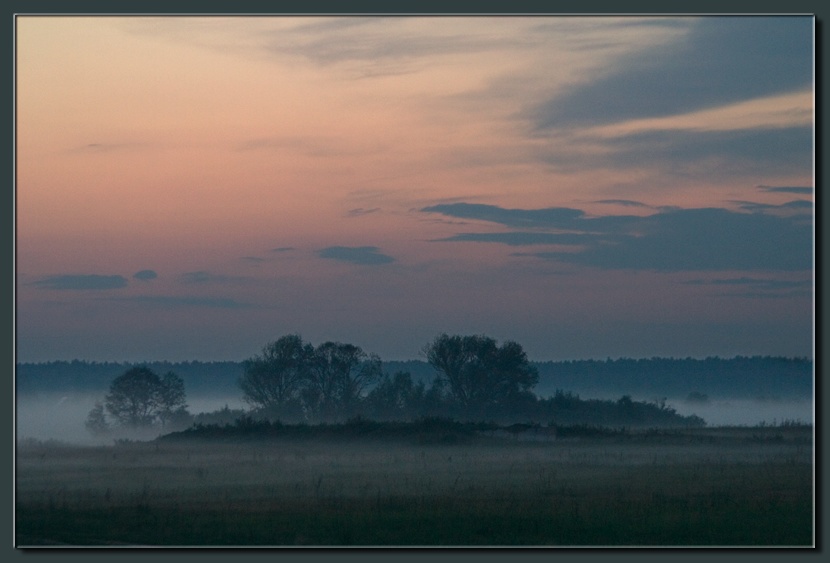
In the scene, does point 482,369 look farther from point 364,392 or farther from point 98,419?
point 98,419

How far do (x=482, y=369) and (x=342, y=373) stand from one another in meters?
2.58

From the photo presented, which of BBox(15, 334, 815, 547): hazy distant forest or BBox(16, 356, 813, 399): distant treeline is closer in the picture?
BBox(15, 334, 815, 547): hazy distant forest

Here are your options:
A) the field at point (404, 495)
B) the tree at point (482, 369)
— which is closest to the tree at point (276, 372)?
the field at point (404, 495)

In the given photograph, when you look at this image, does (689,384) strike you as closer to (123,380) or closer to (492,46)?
(492,46)

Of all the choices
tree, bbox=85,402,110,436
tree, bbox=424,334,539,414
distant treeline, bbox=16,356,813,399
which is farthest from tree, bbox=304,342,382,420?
tree, bbox=85,402,110,436

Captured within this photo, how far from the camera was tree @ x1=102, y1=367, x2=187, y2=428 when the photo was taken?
107ft

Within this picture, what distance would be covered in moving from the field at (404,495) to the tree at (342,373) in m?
0.71

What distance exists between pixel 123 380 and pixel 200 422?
5.27 ft

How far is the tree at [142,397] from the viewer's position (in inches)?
1278

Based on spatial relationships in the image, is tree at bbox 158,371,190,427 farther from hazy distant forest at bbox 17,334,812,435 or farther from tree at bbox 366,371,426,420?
tree at bbox 366,371,426,420

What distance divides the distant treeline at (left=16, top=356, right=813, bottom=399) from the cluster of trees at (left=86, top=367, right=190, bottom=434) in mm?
165

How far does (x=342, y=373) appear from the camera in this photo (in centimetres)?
3300

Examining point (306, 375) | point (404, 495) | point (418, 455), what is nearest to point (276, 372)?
point (306, 375)

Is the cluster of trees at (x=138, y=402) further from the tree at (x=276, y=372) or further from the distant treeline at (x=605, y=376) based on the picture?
the tree at (x=276, y=372)
